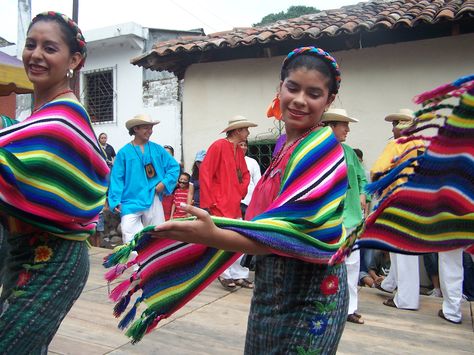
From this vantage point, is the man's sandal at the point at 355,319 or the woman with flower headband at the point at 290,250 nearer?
the woman with flower headband at the point at 290,250

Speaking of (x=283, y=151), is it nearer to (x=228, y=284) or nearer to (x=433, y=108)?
(x=433, y=108)

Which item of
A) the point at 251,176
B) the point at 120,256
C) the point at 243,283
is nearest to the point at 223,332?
the point at 243,283

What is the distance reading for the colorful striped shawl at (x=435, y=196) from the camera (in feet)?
4.16

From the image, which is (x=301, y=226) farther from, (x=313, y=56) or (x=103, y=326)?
(x=103, y=326)

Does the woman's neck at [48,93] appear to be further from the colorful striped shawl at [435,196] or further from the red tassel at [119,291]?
the colorful striped shawl at [435,196]

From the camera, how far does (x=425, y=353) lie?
11.9ft

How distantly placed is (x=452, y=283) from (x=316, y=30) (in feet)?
13.5

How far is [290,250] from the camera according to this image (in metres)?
1.44


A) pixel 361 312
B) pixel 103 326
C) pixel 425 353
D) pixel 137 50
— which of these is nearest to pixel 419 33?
pixel 361 312

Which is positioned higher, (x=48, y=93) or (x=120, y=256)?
(x=48, y=93)

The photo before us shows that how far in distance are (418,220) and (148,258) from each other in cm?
91

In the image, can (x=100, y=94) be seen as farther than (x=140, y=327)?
Yes

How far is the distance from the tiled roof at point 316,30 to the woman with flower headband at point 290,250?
17.0 ft

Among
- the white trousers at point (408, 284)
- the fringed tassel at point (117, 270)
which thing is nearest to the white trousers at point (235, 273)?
the white trousers at point (408, 284)
